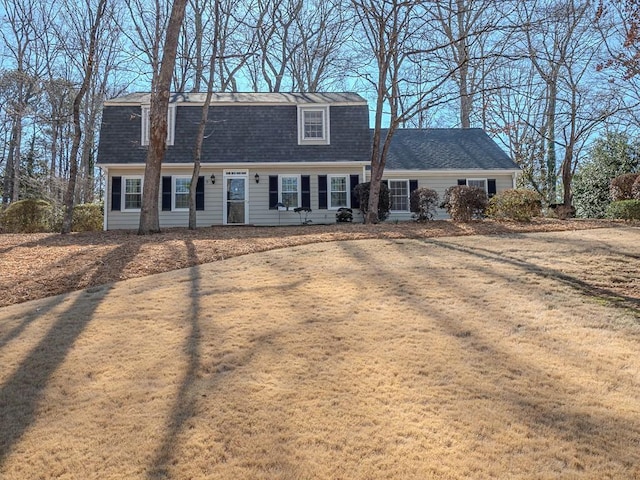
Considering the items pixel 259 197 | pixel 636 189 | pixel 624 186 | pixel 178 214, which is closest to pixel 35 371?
pixel 178 214

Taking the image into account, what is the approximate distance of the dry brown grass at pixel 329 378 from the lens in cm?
288

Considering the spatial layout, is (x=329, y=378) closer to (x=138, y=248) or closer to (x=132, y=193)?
(x=138, y=248)

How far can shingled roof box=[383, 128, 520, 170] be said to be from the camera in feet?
60.4

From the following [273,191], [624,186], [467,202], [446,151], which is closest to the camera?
[467,202]

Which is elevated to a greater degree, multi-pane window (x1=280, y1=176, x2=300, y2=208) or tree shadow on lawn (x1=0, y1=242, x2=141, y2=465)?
multi-pane window (x1=280, y1=176, x2=300, y2=208)

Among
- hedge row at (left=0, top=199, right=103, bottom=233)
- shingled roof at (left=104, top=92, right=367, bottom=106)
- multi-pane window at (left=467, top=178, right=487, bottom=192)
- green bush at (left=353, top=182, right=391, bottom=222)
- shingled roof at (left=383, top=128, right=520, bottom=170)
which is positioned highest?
shingled roof at (left=104, top=92, right=367, bottom=106)

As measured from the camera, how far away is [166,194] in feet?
55.1

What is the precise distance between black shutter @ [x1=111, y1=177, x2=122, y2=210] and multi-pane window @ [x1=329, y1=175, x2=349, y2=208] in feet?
24.2

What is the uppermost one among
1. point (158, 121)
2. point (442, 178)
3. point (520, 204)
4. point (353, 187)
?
point (158, 121)

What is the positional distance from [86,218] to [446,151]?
543 inches

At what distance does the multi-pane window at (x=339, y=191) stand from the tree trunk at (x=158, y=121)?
672 cm

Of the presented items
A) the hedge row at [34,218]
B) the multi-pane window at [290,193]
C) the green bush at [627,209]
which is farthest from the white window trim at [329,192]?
the hedge row at [34,218]

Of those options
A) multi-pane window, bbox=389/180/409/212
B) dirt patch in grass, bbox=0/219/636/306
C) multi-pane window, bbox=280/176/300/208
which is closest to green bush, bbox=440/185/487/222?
dirt patch in grass, bbox=0/219/636/306

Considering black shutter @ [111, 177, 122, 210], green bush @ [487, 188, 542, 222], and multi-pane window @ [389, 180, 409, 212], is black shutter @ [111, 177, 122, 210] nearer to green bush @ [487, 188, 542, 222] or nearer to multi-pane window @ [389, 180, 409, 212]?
multi-pane window @ [389, 180, 409, 212]
